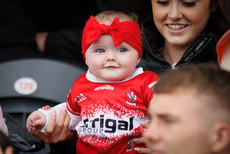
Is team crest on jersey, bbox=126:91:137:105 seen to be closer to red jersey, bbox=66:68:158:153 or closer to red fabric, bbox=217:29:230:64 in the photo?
red jersey, bbox=66:68:158:153

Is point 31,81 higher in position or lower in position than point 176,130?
lower

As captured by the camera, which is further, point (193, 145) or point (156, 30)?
point (156, 30)

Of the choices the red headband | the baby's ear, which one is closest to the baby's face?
the red headband

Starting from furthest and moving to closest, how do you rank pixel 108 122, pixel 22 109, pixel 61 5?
1. pixel 61 5
2. pixel 22 109
3. pixel 108 122

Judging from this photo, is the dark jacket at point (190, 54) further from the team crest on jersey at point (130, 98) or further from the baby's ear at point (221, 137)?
the baby's ear at point (221, 137)

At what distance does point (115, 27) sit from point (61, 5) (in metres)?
1.92

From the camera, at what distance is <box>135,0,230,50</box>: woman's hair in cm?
193

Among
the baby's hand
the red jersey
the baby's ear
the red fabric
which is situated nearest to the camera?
the baby's ear

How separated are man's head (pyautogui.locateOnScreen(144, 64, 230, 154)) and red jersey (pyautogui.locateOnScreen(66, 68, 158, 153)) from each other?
1.59ft

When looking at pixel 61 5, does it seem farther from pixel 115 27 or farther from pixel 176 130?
pixel 176 130

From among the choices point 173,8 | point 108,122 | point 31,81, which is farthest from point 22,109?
point 173,8

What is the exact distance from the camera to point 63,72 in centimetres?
249

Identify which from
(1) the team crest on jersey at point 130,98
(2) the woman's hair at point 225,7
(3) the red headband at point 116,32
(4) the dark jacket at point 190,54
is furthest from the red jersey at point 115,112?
(2) the woman's hair at point 225,7

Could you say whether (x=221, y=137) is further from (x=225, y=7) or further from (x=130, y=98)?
(x=225, y=7)
